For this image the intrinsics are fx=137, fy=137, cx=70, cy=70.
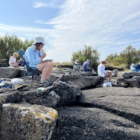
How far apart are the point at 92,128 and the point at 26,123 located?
1038mm

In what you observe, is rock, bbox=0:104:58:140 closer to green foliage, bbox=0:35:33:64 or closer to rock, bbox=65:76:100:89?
rock, bbox=65:76:100:89

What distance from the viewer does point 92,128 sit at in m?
2.21

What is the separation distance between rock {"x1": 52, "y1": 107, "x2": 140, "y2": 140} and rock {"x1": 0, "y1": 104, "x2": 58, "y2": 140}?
357 mm

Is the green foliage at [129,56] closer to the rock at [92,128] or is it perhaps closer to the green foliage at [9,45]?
the green foliage at [9,45]

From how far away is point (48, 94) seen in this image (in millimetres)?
2885

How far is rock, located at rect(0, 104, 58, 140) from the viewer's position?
178 centimetres

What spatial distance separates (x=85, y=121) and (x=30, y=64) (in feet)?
8.10

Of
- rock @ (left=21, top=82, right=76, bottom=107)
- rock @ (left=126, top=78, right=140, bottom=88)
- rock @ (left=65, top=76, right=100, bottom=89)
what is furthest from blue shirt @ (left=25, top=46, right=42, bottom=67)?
rock @ (left=126, top=78, right=140, bottom=88)

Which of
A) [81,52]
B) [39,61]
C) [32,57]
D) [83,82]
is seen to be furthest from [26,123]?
[81,52]

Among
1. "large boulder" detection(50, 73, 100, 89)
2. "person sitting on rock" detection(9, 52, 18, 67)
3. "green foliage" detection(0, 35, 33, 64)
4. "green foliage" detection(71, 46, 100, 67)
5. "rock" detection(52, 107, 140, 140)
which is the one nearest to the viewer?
"rock" detection(52, 107, 140, 140)

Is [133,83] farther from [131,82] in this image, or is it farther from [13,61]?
[13,61]

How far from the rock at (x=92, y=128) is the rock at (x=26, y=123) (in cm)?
36

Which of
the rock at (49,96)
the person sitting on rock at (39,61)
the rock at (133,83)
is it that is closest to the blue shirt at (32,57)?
the person sitting on rock at (39,61)

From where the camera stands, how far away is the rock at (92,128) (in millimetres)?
2086
